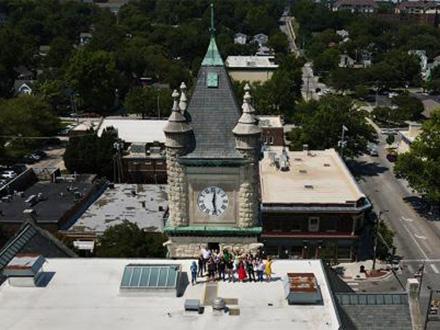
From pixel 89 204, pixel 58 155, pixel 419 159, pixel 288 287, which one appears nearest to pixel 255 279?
pixel 288 287

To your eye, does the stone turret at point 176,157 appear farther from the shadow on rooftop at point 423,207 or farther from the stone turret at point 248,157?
the shadow on rooftop at point 423,207

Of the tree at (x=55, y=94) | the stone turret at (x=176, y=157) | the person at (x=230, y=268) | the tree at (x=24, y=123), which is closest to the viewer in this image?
the person at (x=230, y=268)

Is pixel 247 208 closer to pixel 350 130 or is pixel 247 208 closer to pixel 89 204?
pixel 89 204

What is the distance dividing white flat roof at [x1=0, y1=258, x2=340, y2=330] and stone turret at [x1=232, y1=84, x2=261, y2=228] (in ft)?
10.6

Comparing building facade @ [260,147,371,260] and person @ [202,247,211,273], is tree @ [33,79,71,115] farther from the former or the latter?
person @ [202,247,211,273]

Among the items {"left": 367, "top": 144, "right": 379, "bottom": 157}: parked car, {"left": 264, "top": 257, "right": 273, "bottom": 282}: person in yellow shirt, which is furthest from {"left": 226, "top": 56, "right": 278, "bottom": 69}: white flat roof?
{"left": 264, "top": 257, "right": 273, "bottom": 282}: person in yellow shirt

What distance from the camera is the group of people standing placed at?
85.4 ft

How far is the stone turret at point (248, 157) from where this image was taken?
26828mm

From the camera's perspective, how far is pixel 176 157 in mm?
27594

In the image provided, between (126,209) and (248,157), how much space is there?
4108cm

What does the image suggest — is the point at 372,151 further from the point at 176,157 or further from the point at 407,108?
the point at 176,157

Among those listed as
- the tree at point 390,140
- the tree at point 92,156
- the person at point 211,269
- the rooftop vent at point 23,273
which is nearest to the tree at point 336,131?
the tree at point 390,140

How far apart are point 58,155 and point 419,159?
6077 cm

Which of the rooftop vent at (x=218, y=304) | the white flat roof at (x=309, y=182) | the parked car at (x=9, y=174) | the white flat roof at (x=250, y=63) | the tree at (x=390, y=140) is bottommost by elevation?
the tree at (x=390, y=140)
